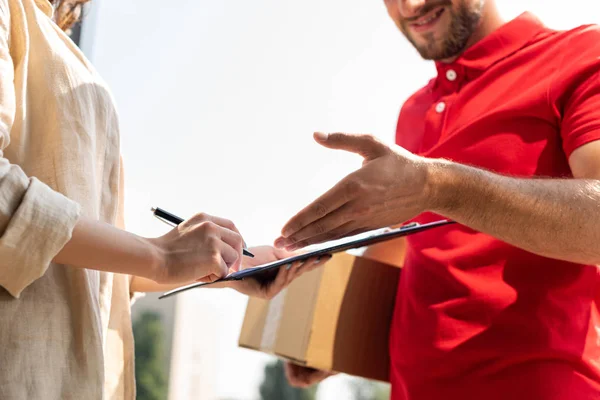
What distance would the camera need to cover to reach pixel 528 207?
1.10 m

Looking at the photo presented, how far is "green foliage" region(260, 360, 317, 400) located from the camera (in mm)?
2537

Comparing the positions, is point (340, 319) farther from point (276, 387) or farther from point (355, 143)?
point (276, 387)

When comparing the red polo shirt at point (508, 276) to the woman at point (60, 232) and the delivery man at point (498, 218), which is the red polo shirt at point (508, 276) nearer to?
the delivery man at point (498, 218)

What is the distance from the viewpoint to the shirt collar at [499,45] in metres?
1.43

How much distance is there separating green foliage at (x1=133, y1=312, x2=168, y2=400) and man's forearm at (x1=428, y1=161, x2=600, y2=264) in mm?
1700

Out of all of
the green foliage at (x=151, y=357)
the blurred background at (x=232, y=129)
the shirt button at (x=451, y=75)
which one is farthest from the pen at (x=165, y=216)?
the green foliage at (x=151, y=357)

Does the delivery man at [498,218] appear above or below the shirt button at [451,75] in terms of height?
below

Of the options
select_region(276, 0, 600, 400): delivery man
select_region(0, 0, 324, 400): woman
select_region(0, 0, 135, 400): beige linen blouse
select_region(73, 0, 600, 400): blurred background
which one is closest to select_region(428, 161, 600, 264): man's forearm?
select_region(276, 0, 600, 400): delivery man

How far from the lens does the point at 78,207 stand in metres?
0.81

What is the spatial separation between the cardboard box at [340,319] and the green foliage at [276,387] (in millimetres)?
1049

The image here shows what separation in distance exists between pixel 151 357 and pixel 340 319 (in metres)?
1.30

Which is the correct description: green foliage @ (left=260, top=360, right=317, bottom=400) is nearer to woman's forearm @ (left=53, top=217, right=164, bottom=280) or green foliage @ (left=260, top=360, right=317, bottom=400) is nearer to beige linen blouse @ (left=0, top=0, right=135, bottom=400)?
beige linen blouse @ (left=0, top=0, right=135, bottom=400)

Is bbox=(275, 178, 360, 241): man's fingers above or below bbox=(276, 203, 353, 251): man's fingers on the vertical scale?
above

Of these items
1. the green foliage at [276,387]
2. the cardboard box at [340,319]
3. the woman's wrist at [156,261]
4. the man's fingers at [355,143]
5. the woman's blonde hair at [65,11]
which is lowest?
the green foliage at [276,387]
